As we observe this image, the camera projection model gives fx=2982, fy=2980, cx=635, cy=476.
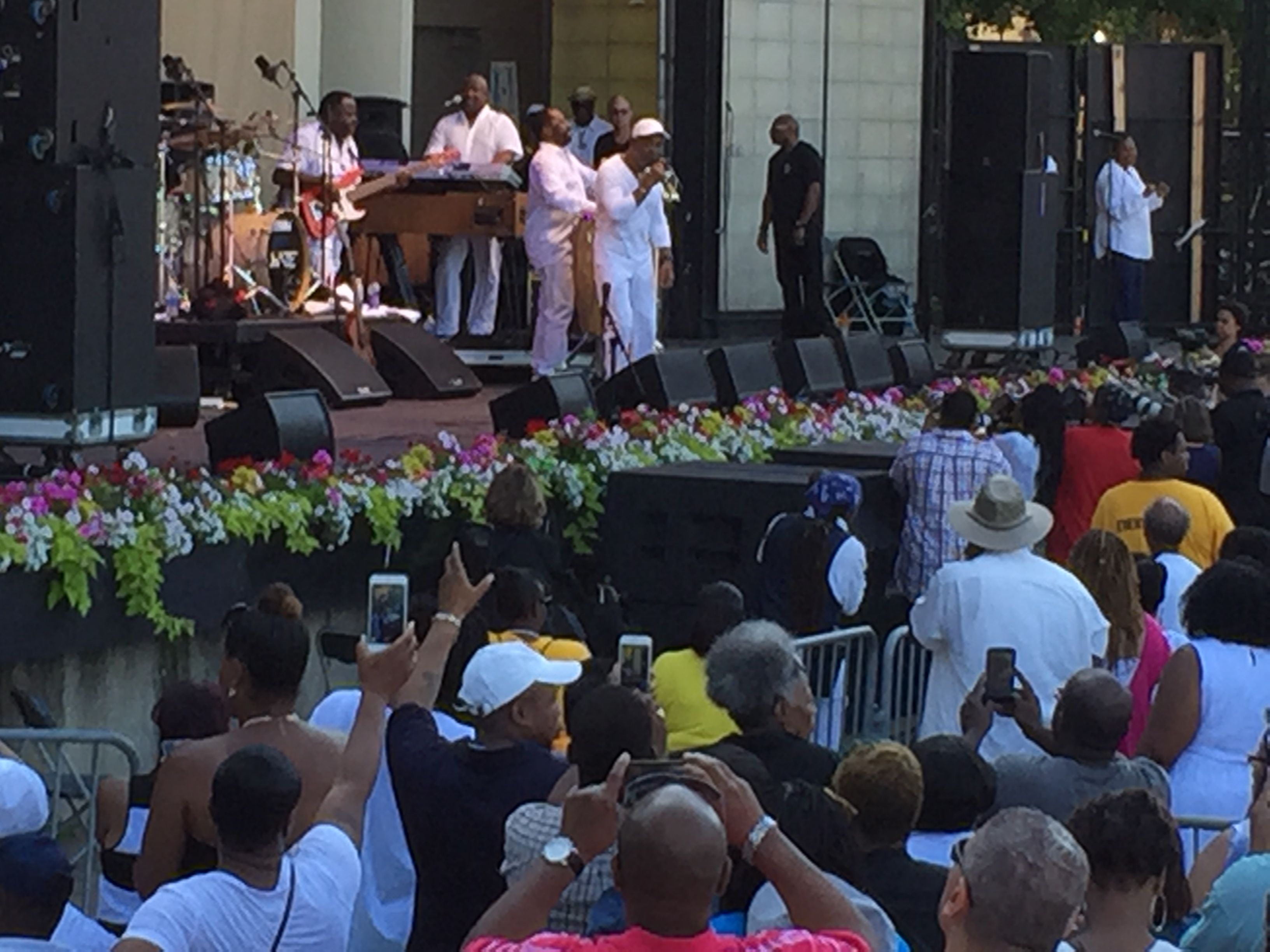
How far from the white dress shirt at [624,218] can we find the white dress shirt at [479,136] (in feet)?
7.03

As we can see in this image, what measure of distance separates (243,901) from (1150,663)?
3740mm

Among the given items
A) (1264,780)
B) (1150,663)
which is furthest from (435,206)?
(1264,780)

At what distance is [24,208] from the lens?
1139cm

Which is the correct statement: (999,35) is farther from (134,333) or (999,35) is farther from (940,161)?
(134,333)

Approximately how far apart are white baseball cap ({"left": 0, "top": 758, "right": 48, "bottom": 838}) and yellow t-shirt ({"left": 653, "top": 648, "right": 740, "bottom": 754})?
2.09m

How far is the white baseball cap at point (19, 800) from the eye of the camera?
18.0 ft

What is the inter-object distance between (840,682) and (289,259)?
877cm

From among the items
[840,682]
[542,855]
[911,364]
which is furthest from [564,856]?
[911,364]

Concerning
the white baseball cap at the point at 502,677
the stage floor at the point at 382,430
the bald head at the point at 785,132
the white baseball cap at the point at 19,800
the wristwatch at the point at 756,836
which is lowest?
the white baseball cap at the point at 19,800

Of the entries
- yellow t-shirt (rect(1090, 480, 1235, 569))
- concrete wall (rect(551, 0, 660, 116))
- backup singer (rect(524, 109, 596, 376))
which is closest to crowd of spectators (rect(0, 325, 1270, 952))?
yellow t-shirt (rect(1090, 480, 1235, 569))

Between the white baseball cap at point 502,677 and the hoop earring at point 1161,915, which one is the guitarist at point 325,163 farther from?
the hoop earring at point 1161,915

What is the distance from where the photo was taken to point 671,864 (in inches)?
161

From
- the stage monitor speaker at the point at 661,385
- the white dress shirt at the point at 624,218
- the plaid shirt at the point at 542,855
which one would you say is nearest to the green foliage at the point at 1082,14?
the white dress shirt at the point at 624,218

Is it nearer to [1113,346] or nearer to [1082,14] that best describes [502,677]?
[1113,346]
